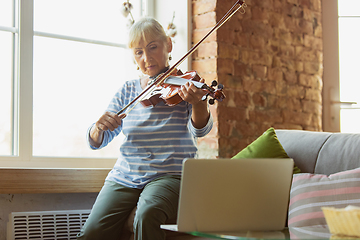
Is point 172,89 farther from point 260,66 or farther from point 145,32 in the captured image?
point 260,66

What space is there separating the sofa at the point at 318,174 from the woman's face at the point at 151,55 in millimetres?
592

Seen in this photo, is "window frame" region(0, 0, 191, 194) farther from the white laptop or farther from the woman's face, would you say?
the white laptop

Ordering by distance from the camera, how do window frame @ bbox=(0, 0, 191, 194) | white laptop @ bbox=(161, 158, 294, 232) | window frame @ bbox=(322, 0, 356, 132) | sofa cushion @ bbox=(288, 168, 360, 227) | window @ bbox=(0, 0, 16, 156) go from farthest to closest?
window frame @ bbox=(322, 0, 356, 132)
window @ bbox=(0, 0, 16, 156)
window frame @ bbox=(0, 0, 191, 194)
sofa cushion @ bbox=(288, 168, 360, 227)
white laptop @ bbox=(161, 158, 294, 232)

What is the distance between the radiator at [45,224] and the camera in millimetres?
1972

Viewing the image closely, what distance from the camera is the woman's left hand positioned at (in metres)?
1.60

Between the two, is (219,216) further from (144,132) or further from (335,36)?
(335,36)

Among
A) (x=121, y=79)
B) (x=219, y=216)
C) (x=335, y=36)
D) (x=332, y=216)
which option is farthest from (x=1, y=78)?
(x=335, y=36)

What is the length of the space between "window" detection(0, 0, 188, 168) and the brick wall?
0.22 metres

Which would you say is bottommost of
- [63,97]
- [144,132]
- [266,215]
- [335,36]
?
[266,215]

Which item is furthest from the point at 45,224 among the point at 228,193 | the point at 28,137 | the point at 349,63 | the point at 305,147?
the point at 349,63

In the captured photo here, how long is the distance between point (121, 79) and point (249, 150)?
1092 mm

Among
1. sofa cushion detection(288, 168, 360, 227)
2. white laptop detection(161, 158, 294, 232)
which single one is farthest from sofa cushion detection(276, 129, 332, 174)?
white laptop detection(161, 158, 294, 232)

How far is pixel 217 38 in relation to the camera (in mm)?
2418

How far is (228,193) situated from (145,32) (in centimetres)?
109
